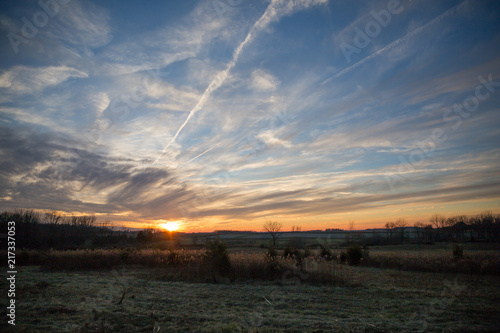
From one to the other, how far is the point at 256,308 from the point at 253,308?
0.33ft

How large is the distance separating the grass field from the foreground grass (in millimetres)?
25

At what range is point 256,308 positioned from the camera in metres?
8.82

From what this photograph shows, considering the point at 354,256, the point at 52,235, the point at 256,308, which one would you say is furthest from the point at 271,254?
the point at 52,235

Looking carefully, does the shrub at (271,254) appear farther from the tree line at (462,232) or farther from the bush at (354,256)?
the tree line at (462,232)

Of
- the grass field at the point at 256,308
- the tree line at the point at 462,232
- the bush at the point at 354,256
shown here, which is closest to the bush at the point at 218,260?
the grass field at the point at 256,308

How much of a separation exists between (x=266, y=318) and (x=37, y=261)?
2644 cm

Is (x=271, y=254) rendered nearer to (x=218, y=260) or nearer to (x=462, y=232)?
(x=218, y=260)

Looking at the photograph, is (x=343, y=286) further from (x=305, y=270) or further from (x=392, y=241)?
(x=392, y=241)

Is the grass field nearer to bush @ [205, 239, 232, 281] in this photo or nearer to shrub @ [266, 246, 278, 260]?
bush @ [205, 239, 232, 281]

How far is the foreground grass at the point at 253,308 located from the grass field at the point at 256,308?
0.08 ft

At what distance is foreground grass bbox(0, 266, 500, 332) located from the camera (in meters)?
6.68

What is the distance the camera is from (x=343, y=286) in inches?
531

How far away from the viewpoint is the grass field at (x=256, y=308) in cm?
668

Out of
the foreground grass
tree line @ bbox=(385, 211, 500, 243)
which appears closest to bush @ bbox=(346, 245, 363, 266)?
the foreground grass
